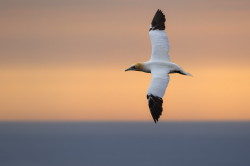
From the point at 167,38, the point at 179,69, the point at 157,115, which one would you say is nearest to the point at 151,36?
the point at 167,38

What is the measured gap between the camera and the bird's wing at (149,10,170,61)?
1917 inches

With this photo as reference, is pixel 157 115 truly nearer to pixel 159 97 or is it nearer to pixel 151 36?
pixel 159 97

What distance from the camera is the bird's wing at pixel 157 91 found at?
43.8 meters

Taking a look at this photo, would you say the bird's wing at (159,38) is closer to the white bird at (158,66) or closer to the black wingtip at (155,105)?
the white bird at (158,66)

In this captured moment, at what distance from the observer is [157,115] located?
43594 millimetres

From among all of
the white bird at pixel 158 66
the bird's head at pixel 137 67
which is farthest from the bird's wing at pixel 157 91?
the bird's head at pixel 137 67

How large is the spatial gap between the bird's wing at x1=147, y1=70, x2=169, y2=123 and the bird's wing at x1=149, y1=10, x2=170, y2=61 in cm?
227

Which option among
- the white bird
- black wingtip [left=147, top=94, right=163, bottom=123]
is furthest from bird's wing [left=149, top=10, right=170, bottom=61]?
black wingtip [left=147, top=94, right=163, bottom=123]

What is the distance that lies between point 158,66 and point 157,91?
112 inches

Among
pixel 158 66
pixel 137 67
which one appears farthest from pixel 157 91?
pixel 137 67

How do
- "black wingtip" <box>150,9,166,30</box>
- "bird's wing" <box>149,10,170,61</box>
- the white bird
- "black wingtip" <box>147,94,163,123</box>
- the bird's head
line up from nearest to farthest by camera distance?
1. "black wingtip" <box>147,94,163,123</box>
2. the white bird
3. the bird's head
4. "bird's wing" <box>149,10,170,61</box>
5. "black wingtip" <box>150,9,166,30</box>

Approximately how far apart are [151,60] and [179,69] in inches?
98.3

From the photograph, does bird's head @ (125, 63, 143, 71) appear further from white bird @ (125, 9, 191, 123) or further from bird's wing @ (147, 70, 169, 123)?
bird's wing @ (147, 70, 169, 123)

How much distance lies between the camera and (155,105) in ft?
144
